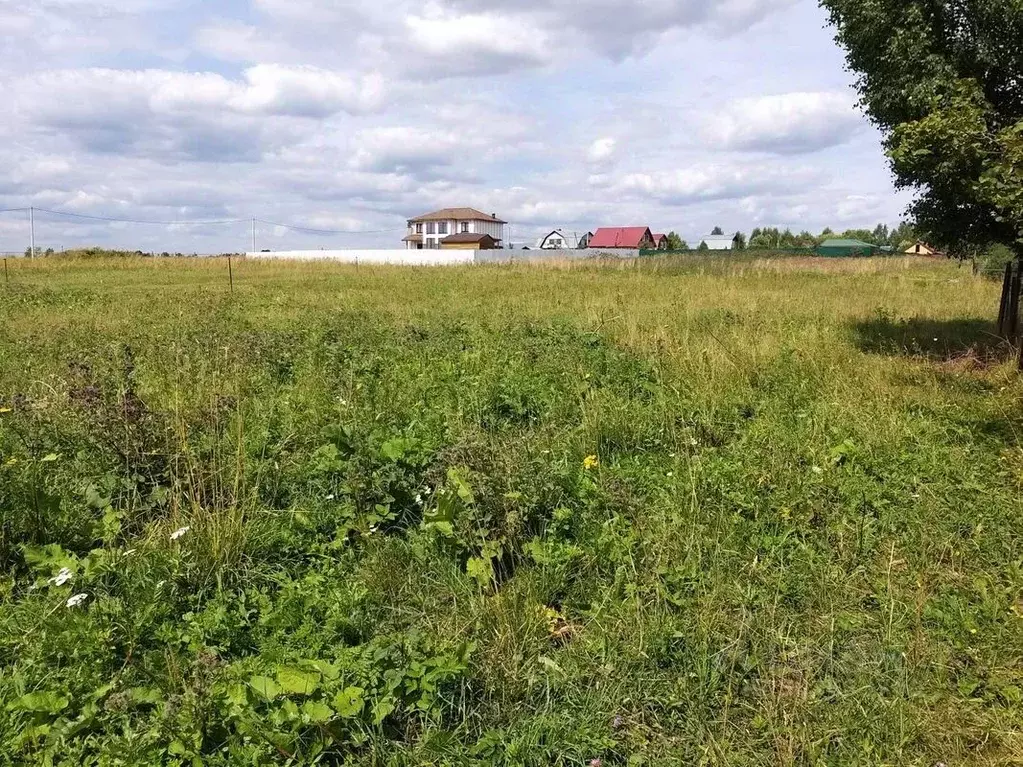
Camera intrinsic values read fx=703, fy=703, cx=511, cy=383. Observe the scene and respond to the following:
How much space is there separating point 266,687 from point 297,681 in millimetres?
94

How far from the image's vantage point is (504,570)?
3223 mm

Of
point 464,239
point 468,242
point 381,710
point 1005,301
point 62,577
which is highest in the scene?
point 464,239

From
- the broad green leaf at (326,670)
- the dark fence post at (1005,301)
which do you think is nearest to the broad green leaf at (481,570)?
the broad green leaf at (326,670)

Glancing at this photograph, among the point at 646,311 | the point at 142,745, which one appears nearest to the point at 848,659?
the point at 142,745

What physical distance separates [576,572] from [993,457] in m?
3.24

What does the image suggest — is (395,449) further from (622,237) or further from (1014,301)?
(622,237)

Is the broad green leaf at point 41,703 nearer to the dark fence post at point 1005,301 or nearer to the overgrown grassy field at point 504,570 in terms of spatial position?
the overgrown grassy field at point 504,570

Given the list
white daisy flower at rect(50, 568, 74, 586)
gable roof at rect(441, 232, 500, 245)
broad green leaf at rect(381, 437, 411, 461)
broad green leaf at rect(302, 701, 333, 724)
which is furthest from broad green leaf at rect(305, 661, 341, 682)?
gable roof at rect(441, 232, 500, 245)

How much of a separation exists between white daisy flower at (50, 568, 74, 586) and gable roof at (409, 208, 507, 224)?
88559 millimetres

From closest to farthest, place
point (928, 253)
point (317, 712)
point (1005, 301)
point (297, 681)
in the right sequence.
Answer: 1. point (317, 712)
2. point (297, 681)
3. point (1005, 301)
4. point (928, 253)

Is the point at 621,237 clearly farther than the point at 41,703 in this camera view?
Yes

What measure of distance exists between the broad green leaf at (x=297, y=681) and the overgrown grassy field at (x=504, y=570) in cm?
1

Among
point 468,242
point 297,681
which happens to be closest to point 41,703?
point 297,681

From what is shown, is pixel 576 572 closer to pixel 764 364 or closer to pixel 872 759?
pixel 872 759
